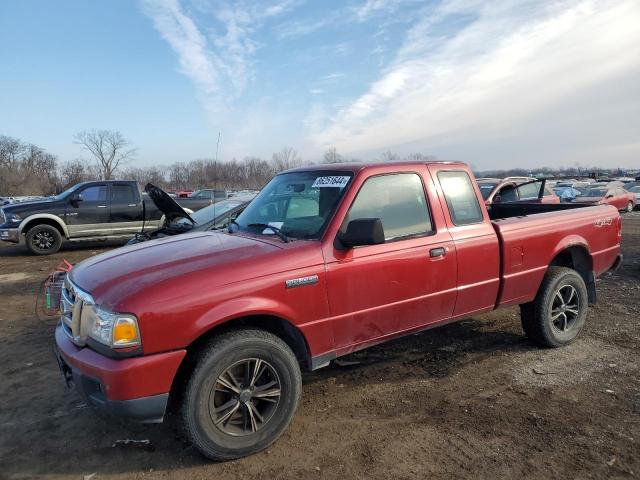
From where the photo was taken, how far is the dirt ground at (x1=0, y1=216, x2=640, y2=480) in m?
2.99

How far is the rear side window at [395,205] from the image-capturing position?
371cm

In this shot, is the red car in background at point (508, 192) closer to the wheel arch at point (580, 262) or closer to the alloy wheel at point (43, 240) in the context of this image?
the wheel arch at point (580, 262)

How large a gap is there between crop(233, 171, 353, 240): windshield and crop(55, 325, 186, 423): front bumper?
1329mm

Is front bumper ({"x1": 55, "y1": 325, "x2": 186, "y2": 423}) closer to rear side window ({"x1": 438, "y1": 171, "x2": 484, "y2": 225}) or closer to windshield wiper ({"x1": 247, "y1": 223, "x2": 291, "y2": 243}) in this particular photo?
windshield wiper ({"x1": 247, "y1": 223, "x2": 291, "y2": 243})

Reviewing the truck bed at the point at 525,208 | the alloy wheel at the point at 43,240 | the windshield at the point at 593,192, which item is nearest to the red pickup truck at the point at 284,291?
the truck bed at the point at 525,208

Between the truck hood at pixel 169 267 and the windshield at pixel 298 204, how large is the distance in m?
0.31

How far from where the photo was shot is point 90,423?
11.9 ft

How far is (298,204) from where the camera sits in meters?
4.01

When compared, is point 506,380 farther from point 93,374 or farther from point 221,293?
point 93,374

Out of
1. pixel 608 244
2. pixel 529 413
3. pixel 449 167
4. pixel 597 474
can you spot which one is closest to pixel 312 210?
pixel 449 167

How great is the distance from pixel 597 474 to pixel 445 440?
3.04 feet

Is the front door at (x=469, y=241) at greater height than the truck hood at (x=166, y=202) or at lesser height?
lesser

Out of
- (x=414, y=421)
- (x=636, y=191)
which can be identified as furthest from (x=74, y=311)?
(x=636, y=191)

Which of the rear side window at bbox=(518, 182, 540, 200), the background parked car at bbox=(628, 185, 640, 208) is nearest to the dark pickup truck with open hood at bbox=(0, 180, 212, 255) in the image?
the rear side window at bbox=(518, 182, 540, 200)
